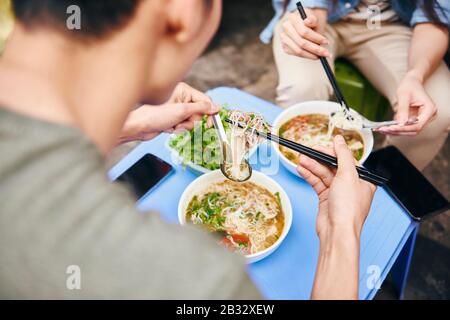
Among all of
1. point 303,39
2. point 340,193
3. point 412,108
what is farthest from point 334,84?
point 340,193

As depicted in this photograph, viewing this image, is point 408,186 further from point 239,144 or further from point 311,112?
point 239,144

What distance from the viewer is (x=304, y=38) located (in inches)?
76.1

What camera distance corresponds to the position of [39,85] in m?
0.77

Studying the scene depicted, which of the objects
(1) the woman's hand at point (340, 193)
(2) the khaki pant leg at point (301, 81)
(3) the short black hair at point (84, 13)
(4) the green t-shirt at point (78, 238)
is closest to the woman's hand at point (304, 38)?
(2) the khaki pant leg at point (301, 81)

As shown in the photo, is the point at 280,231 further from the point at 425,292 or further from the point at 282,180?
the point at 425,292

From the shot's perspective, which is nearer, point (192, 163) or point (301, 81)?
point (192, 163)

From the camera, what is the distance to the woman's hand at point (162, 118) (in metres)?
1.60

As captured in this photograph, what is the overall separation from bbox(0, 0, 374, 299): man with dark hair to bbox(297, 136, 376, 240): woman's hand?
0.55 metres

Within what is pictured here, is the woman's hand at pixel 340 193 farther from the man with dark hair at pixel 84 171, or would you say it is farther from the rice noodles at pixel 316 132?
the man with dark hair at pixel 84 171

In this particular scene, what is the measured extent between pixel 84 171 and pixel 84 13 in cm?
29

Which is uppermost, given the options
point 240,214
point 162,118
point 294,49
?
point 294,49
